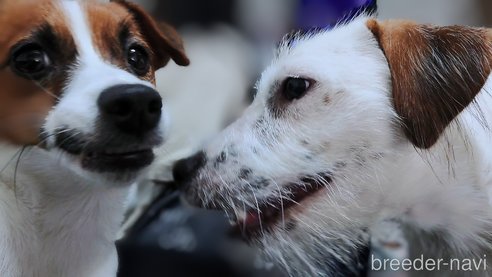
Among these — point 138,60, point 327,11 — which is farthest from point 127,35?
point 327,11

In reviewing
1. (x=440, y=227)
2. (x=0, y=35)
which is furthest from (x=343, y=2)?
(x=0, y=35)

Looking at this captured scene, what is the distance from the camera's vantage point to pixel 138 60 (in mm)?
607

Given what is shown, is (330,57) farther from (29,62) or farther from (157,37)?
(29,62)

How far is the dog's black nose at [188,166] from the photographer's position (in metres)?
0.62

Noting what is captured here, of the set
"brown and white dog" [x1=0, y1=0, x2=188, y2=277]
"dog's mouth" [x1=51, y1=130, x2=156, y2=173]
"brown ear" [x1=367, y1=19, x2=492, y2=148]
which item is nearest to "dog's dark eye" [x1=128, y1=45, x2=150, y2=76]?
"brown and white dog" [x1=0, y1=0, x2=188, y2=277]

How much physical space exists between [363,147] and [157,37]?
0.23 m

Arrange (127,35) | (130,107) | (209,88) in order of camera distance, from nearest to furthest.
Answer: (130,107), (127,35), (209,88)

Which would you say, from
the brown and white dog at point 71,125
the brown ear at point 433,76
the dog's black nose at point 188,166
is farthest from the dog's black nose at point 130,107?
the brown ear at point 433,76

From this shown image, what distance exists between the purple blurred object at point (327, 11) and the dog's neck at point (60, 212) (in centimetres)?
28

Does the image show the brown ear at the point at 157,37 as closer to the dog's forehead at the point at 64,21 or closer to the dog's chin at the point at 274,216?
the dog's forehead at the point at 64,21

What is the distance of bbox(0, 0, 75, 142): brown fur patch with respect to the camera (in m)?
0.53

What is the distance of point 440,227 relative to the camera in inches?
25.3

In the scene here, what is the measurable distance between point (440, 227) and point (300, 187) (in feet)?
0.51

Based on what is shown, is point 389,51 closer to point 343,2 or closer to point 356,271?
point 343,2
